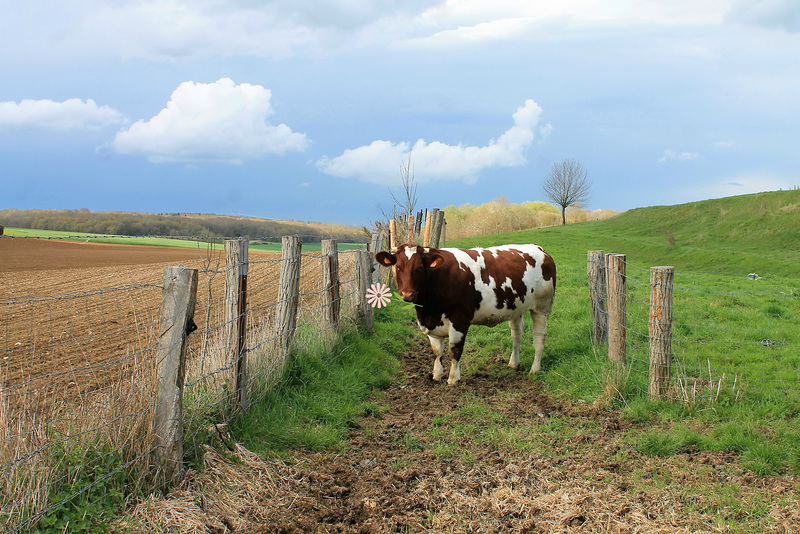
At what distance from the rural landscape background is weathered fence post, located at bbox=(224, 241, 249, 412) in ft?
0.85

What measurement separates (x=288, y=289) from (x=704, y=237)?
40326 mm

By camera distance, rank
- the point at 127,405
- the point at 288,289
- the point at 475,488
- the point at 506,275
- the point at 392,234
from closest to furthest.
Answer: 1. the point at 127,405
2. the point at 475,488
3. the point at 288,289
4. the point at 506,275
5. the point at 392,234

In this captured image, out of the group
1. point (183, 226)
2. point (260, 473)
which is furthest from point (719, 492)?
Result: point (183, 226)

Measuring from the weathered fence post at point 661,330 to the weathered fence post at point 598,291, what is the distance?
132 cm

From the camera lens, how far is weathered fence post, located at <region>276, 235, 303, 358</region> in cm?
650

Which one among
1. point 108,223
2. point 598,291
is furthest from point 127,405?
point 108,223

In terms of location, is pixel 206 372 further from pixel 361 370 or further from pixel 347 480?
pixel 361 370

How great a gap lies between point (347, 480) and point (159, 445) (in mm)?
1504

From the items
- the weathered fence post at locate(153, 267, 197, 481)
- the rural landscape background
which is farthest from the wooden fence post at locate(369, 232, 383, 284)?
the weathered fence post at locate(153, 267, 197, 481)

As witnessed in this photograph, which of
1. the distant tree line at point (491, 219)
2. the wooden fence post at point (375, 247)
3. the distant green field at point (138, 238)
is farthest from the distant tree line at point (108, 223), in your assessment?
the distant tree line at point (491, 219)

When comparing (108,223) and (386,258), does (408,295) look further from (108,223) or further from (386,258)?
(108,223)

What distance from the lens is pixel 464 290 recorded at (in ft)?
24.2

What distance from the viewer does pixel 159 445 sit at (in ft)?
13.4

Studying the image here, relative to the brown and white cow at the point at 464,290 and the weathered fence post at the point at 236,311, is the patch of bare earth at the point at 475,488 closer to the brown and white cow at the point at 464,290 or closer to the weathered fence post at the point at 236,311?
the weathered fence post at the point at 236,311
